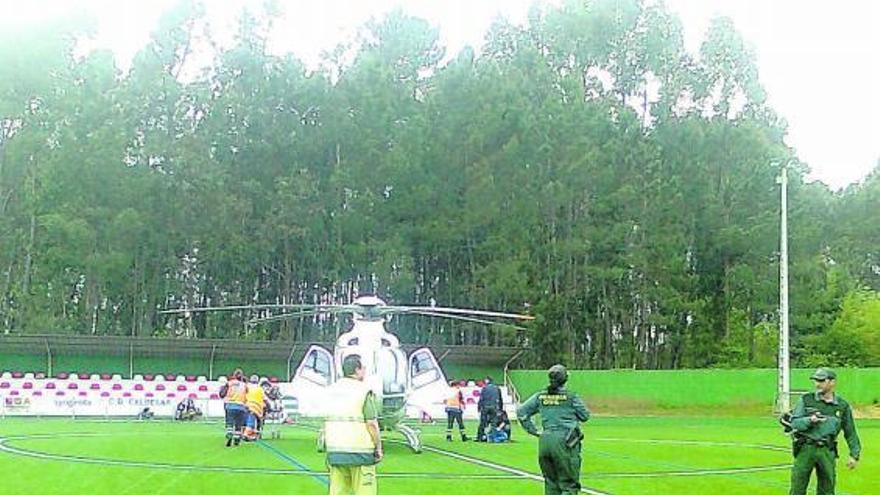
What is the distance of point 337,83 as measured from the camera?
49438mm

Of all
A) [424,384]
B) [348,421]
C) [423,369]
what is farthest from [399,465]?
[348,421]

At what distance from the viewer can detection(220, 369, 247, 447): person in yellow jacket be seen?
2223 cm

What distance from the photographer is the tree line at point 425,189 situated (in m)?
47.1

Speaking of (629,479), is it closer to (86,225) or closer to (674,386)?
(674,386)

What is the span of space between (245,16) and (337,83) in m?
4.96

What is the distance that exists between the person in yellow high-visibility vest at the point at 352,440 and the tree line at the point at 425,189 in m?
38.1

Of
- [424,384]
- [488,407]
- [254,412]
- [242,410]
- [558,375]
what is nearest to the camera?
[558,375]

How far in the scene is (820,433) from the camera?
10719 millimetres

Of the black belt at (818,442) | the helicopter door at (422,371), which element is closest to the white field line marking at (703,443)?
the helicopter door at (422,371)

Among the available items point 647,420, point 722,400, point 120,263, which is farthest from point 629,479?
point 120,263

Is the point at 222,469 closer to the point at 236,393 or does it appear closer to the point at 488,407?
the point at 236,393

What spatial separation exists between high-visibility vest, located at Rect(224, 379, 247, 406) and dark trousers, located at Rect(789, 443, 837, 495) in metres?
13.8

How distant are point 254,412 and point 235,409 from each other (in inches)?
52.9

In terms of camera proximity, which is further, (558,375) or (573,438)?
(558,375)
